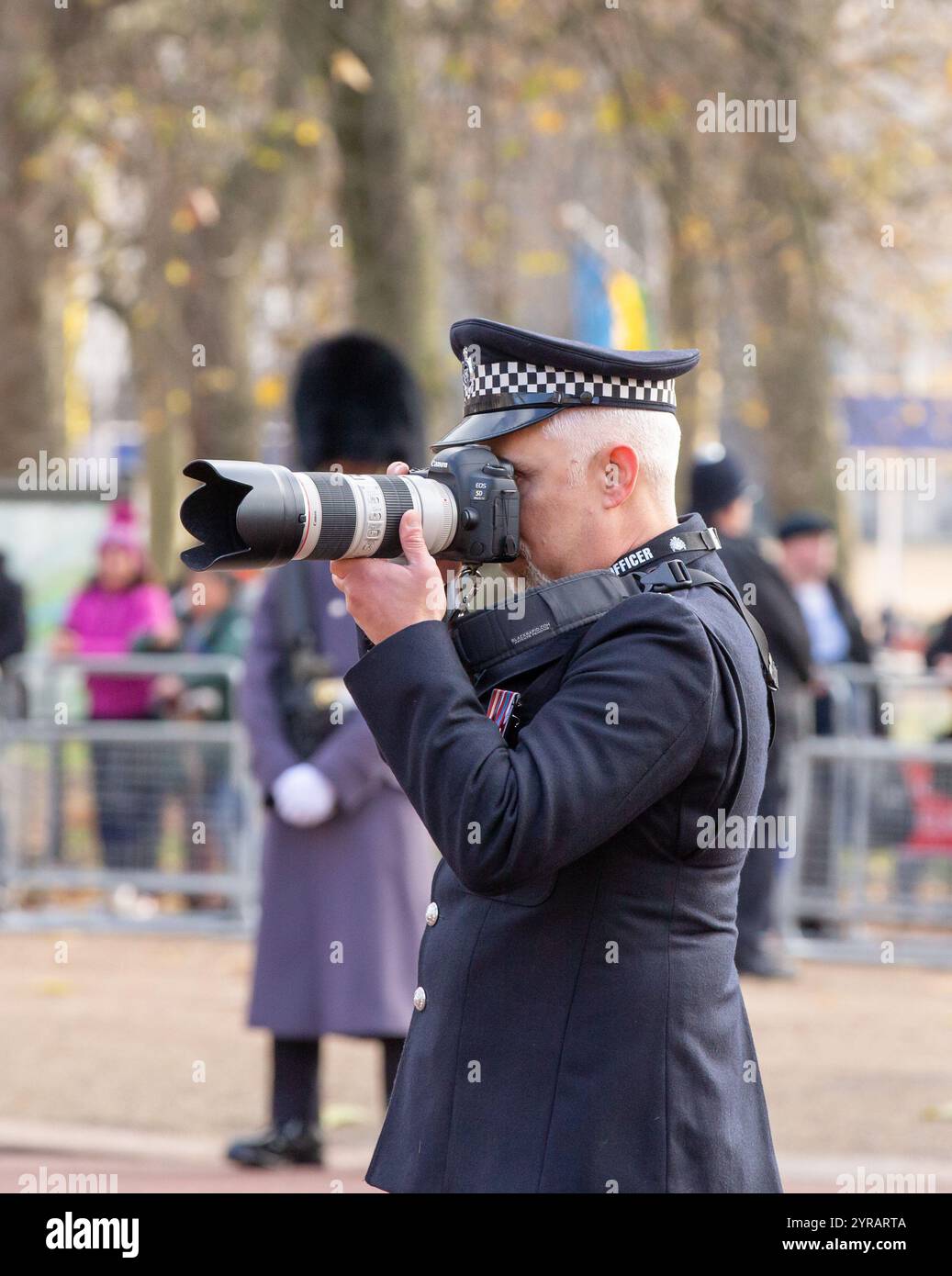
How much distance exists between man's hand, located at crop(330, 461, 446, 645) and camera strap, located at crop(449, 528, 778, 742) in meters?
0.09

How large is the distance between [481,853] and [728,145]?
34.1ft

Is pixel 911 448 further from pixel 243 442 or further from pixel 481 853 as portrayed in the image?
pixel 481 853

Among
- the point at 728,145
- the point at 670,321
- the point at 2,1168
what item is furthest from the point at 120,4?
the point at 2,1168

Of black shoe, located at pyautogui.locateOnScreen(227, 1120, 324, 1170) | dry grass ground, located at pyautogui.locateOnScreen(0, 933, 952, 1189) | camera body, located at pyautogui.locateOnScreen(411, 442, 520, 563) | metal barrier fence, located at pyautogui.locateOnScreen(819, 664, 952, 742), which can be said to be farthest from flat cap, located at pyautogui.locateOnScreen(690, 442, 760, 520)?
→ camera body, located at pyautogui.locateOnScreen(411, 442, 520, 563)

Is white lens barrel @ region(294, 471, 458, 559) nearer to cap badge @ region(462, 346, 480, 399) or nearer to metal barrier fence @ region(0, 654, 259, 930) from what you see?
cap badge @ region(462, 346, 480, 399)

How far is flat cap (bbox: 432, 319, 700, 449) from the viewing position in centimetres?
246

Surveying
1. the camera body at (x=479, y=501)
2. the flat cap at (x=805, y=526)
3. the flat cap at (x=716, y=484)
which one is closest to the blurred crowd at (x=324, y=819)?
the flat cap at (x=716, y=484)

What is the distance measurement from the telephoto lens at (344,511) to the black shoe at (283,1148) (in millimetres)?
3188

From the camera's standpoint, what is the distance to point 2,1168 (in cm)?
533

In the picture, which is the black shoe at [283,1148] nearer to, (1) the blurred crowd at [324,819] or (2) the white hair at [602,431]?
(1) the blurred crowd at [324,819]

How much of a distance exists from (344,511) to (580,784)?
0.45 metres

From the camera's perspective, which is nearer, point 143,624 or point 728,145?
point 143,624

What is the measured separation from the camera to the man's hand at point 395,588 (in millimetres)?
2404

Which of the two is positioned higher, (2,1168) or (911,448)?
(911,448)
